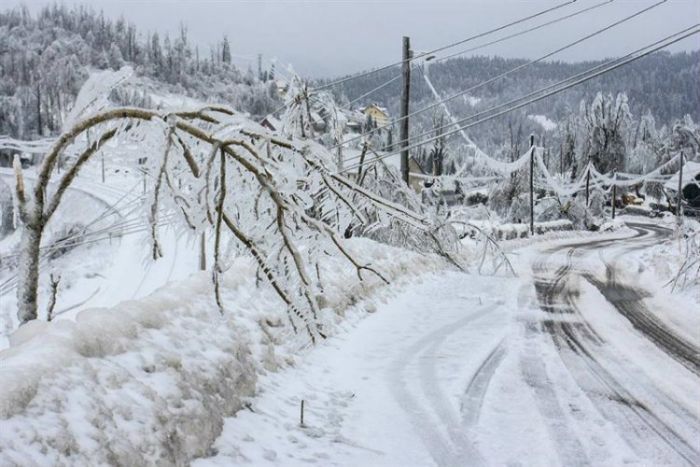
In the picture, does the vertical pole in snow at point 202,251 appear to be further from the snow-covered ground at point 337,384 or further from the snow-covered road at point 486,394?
the snow-covered road at point 486,394

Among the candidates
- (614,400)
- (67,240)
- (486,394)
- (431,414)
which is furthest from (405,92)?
(67,240)

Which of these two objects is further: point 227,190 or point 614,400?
point 614,400

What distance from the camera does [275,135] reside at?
368 cm

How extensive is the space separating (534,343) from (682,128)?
2272 inches

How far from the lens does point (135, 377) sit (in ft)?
14.4

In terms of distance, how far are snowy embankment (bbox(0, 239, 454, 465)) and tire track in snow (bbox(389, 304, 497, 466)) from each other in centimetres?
145

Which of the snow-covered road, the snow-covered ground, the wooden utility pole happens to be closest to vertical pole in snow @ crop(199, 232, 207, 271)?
the snow-covered ground

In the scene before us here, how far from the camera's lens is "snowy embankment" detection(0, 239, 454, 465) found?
3.30 m

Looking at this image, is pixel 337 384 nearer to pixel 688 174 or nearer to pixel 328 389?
pixel 328 389

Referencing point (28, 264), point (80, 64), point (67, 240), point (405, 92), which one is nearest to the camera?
point (28, 264)

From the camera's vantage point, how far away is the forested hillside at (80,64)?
9462 cm

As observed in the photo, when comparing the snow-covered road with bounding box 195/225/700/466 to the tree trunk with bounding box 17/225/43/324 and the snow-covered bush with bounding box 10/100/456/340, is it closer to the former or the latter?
the snow-covered bush with bounding box 10/100/456/340

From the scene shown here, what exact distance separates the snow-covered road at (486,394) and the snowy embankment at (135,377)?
31 centimetres

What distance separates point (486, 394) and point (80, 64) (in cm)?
14957
